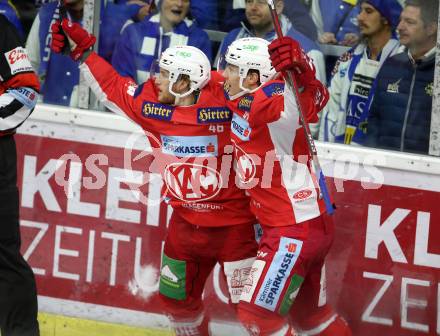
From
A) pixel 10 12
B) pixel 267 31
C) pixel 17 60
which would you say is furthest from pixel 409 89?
pixel 10 12

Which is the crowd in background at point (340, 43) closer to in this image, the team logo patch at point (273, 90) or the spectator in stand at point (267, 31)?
the spectator in stand at point (267, 31)

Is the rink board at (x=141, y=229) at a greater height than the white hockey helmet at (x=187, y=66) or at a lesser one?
lesser

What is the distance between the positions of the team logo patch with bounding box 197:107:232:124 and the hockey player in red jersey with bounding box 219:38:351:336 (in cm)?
9

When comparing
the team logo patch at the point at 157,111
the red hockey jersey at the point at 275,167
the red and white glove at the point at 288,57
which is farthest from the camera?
the team logo patch at the point at 157,111

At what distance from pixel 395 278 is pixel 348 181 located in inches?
21.1

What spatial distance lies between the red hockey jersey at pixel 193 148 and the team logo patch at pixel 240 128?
0.44ft

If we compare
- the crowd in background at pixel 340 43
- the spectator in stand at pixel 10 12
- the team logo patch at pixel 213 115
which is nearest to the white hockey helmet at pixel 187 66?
the team logo patch at pixel 213 115

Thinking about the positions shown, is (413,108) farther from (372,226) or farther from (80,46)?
(80,46)

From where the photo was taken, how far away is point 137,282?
6000 millimetres

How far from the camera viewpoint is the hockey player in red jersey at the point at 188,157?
16.8 feet

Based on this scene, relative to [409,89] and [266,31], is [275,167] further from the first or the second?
[266,31]

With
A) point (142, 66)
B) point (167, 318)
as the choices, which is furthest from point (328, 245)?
point (142, 66)

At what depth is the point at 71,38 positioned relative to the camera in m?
5.19

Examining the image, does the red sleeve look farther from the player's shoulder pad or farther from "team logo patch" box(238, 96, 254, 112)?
the player's shoulder pad
